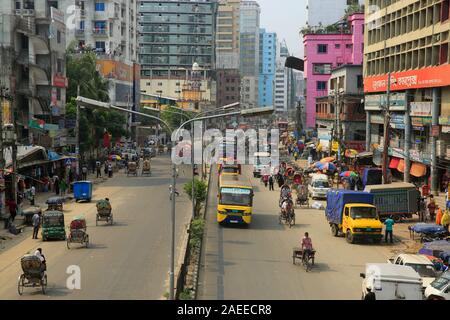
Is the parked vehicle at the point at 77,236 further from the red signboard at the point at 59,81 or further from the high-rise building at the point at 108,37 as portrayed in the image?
the high-rise building at the point at 108,37

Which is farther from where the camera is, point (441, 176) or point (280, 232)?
point (441, 176)

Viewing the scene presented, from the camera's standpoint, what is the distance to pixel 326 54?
97.6 metres

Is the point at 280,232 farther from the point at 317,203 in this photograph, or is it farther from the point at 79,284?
the point at 79,284

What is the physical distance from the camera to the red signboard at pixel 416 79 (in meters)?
45.7

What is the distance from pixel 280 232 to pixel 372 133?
118ft

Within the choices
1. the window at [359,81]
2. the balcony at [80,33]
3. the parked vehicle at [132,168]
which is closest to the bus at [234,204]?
the parked vehicle at [132,168]

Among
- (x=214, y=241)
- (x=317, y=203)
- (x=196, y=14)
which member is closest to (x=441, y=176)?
(x=317, y=203)

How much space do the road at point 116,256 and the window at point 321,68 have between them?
58.1 meters

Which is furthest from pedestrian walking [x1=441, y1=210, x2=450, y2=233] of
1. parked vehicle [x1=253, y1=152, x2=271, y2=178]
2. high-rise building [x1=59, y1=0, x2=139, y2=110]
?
high-rise building [x1=59, y1=0, x2=139, y2=110]

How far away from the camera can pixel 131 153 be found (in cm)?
8044

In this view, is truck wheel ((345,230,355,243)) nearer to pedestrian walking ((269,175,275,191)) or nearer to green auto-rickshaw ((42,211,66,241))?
green auto-rickshaw ((42,211,66,241))

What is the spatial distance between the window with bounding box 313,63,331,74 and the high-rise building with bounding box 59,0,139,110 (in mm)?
25538

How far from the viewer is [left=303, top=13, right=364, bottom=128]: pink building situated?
91500mm

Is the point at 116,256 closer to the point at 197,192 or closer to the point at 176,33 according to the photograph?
the point at 197,192
